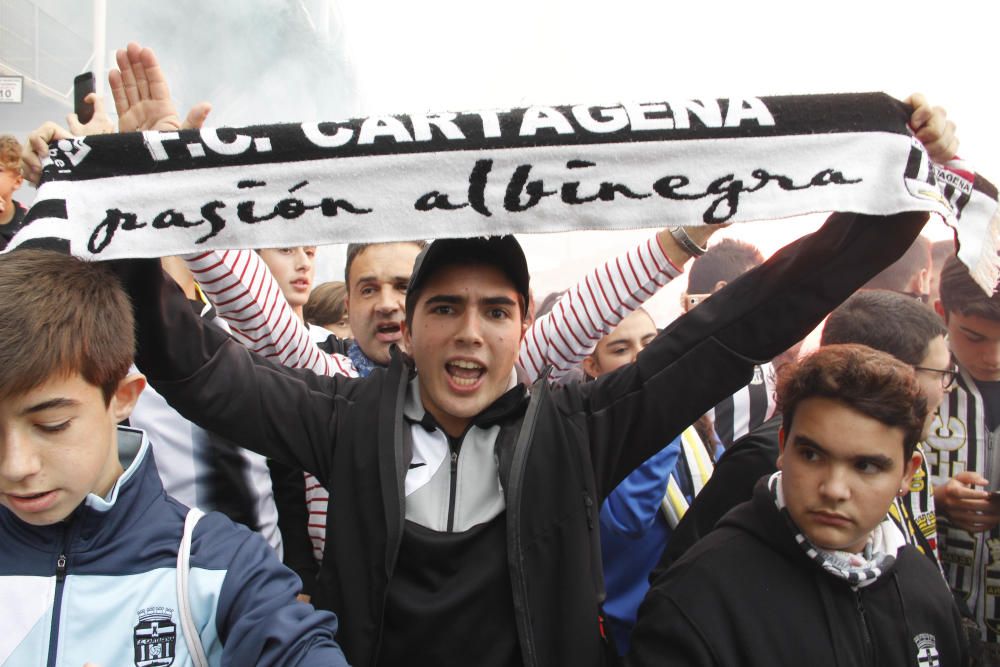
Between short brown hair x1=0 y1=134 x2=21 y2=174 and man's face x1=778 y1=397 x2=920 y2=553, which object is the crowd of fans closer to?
man's face x1=778 y1=397 x2=920 y2=553

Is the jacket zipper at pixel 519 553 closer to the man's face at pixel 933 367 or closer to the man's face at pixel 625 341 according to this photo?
the man's face at pixel 625 341

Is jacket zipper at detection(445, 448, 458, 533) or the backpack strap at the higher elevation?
jacket zipper at detection(445, 448, 458, 533)

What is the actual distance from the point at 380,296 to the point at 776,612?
1.29m

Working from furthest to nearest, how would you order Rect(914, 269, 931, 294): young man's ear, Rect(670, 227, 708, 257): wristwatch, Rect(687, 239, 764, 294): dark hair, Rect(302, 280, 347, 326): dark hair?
Rect(914, 269, 931, 294): young man's ear, Rect(302, 280, 347, 326): dark hair, Rect(687, 239, 764, 294): dark hair, Rect(670, 227, 708, 257): wristwatch

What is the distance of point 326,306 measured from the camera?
3402 millimetres

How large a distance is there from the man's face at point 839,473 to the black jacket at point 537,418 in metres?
0.22

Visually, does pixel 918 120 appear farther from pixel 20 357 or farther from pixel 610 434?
pixel 20 357

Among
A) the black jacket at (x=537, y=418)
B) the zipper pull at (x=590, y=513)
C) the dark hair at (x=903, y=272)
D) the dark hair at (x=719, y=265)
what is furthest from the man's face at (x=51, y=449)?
the dark hair at (x=903, y=272)

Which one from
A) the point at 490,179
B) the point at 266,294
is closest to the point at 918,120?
the point at 490,179

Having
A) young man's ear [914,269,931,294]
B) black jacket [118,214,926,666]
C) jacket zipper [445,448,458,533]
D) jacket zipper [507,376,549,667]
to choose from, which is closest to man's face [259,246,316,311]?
black jacket [118,214,926,666]

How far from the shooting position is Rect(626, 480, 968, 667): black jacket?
1.29m

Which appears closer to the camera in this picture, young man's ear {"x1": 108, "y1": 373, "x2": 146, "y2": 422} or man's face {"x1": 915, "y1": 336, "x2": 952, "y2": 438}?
young man's ear {"x1": 108, "y1": 373, "x2": 146, "y2": 422}

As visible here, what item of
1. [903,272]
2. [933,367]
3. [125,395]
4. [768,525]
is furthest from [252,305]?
[903,272]

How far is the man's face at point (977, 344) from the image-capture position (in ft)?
7.23
